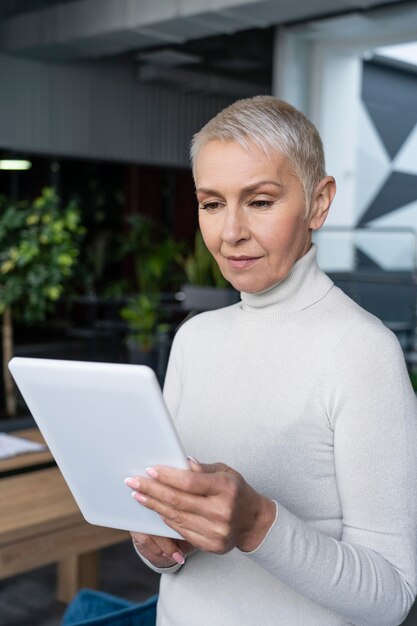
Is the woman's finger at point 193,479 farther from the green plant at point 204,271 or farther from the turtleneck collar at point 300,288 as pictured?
the green plant at point 204,271

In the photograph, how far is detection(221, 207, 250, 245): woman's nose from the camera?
1.11 m

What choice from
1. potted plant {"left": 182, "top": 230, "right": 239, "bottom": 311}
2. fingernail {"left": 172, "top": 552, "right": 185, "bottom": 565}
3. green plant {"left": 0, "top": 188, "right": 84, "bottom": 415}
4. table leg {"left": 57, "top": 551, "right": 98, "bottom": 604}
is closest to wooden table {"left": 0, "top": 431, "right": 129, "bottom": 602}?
table leg {"left": 57, "top": 551, "right": 98, "bottom": 604}

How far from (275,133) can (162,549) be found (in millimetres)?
595

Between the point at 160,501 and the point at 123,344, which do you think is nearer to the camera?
the point at 160,501

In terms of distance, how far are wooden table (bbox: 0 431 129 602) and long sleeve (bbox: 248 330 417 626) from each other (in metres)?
1.38

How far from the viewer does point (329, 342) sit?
112 centimetres

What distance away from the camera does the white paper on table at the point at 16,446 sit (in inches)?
113

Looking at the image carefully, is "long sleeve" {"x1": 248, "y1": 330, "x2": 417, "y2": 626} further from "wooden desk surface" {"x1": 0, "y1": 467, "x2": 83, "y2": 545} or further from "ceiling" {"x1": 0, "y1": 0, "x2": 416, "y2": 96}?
"ceiling" {"x1": 0, "y1": 0, "x2": 416, "y2": 96}

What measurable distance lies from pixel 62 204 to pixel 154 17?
4487 millimetres

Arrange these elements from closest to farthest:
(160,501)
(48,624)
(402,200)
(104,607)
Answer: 1. (160,501)
2. (104,607)
3. (48,624)
4. (402,200)

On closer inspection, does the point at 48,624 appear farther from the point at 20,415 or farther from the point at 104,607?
the point at 20,415

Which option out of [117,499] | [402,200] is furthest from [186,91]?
[117,499]

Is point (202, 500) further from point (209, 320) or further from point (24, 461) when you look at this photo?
point (24, 461)

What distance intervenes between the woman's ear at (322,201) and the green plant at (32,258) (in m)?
4.04
